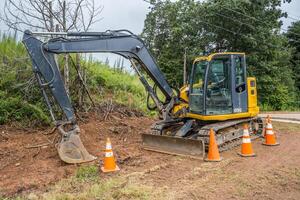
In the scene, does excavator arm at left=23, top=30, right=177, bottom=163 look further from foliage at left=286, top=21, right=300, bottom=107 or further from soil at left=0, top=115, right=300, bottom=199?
foliage at left=286, top=21, right=300, bottom=107

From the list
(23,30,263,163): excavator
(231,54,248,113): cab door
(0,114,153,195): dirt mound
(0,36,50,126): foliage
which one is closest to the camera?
(0,114,153,195): dirt mound

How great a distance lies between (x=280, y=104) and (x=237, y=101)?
61.4 ft

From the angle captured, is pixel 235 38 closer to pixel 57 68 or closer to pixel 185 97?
pixel 185 97

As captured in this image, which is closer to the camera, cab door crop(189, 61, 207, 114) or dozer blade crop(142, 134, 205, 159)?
dozer blade crop(142, 134, 205, 159)

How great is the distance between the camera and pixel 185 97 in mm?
8922

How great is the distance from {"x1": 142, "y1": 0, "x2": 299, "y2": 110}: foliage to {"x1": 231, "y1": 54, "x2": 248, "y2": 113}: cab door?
15.7 metres

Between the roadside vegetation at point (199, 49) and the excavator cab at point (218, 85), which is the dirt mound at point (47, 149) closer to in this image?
the roadside vegetation at point (199, 49)

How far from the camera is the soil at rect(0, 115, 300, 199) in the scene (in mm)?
5395

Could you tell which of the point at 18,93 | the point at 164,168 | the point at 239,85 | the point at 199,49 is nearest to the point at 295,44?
the point at 199,49

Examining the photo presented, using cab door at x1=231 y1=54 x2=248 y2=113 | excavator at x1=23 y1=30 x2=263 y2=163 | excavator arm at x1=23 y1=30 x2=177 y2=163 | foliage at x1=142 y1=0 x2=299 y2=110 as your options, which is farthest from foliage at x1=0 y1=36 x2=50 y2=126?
foliage at x1=142 y1=0 x2=299 y2=110

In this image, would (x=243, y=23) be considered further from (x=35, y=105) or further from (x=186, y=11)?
(x=35, y=105)

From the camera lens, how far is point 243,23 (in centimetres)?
2377

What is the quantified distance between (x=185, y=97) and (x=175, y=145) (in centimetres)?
167

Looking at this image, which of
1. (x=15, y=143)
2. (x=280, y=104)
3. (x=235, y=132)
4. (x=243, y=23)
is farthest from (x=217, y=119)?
(x=280, y=104)
